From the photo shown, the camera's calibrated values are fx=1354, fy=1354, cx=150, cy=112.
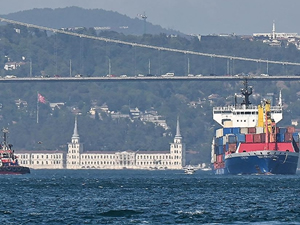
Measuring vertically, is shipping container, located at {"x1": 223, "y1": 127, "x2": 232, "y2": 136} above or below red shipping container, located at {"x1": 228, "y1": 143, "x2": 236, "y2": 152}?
above

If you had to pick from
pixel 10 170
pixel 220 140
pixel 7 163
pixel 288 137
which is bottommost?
pixel 10 170

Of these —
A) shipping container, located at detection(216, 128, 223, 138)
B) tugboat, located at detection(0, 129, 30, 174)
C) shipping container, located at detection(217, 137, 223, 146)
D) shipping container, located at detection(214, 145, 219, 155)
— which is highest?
shipping container, located at detection(216, 128, 223, 138)

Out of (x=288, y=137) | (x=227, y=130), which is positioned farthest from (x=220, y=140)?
(x=288, y=137)

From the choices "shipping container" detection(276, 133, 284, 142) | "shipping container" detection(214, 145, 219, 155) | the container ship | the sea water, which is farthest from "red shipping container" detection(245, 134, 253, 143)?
the sea water

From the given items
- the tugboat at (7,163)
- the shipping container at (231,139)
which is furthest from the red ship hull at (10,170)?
the shipping container at (231,139)

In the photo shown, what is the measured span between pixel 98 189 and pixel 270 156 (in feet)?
127

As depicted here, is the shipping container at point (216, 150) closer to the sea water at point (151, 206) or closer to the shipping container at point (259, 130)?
the shipping container at point (259, 130)

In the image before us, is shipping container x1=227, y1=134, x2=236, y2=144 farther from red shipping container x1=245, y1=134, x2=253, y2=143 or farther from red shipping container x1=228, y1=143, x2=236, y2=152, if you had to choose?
red shipping container x1=245, y1=134, x2=253, y2=143

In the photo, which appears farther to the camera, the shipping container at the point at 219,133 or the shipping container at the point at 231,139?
the shipping container at the point at 219,133

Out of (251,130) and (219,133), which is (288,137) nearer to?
(251,130)

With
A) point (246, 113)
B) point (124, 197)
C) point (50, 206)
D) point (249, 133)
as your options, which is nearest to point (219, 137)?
point (246, 113)

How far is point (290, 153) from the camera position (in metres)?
128

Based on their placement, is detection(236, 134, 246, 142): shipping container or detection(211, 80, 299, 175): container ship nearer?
detection(211, 80, 299, 175): container ship

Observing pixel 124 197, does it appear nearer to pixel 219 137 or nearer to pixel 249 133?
pixel 249 133
